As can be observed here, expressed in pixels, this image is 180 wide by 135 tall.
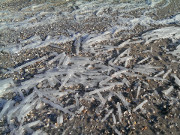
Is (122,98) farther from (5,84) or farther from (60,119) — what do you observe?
(5,84)

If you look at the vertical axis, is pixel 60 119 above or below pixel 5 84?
below

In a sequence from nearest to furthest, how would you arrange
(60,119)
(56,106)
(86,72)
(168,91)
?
1. (60,119)
2. (56,106)
3. (168,91)
4. (86,72)

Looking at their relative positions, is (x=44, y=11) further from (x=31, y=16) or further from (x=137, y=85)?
(x=137, y=85)

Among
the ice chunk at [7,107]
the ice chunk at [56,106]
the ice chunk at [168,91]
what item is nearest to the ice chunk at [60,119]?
the ice chunk at [56,106]

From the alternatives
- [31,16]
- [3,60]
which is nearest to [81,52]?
[3,60]

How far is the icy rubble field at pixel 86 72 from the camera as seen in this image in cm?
416

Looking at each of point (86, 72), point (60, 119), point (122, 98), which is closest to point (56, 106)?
point (60, 119)

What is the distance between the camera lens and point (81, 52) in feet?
19.4

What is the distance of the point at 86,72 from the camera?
498 cm

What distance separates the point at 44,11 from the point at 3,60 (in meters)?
3.89

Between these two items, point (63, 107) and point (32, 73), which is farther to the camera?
point (32, 73)

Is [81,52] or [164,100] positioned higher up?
[81,52]

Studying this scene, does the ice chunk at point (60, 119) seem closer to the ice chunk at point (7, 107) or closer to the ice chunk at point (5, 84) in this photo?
the ice chunk at point (7, 107)

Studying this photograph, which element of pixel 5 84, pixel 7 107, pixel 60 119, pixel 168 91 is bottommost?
pixel 168 91
